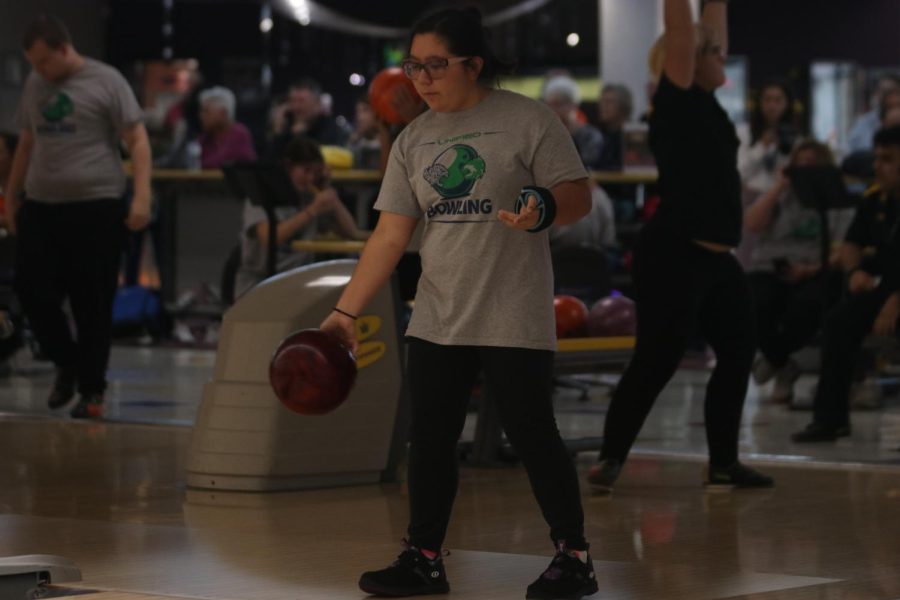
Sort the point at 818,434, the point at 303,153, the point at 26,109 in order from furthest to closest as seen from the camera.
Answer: the point at 303,153, the point at 26,109, the point at 818,434

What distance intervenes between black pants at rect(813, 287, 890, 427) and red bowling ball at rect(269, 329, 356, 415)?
372 centimetres

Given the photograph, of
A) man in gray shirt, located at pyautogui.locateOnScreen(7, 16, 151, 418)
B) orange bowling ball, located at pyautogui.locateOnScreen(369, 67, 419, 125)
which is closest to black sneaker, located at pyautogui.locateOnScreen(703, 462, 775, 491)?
orange bowling ball, located at pyautogui.locateOnScreen(369, 67, 419, 125)

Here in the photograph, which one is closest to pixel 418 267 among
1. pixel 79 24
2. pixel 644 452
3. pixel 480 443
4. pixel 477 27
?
pixel 480 443

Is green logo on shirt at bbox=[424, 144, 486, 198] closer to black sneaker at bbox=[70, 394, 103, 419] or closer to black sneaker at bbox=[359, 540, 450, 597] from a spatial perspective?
black sneaker at bbox=[359, 540, 450, 597]

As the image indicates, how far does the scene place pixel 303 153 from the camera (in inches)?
377

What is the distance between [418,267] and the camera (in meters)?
6.45

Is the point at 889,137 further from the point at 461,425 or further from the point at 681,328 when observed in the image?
the point at 461,425

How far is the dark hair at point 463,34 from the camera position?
4.05 meters

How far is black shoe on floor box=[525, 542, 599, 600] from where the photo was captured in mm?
3926

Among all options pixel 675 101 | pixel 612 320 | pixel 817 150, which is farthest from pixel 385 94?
pixel 817 150

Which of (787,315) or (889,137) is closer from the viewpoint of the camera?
(889,137)

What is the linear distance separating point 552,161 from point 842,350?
12.3 ft

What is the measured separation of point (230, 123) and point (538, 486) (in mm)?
9866

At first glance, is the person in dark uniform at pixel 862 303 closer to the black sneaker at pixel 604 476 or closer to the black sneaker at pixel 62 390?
the black sneaker at pixel 604 476
